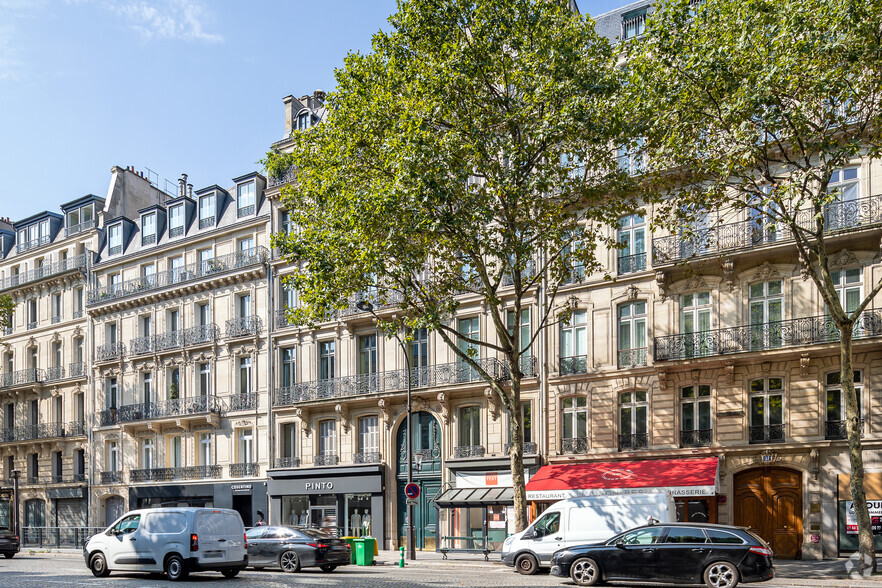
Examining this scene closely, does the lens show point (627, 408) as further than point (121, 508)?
No

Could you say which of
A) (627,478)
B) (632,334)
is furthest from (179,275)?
(627,478)

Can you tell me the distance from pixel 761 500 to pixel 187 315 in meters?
26.8

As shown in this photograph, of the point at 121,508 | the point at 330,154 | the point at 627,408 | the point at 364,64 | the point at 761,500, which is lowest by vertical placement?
the point at 121,508

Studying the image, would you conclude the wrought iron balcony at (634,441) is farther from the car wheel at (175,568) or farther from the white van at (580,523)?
the car wheel at (175,568)

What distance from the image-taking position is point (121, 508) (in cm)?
4338

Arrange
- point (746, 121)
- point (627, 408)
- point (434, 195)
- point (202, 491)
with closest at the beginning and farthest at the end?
point (746, 121) < point (434, 195) < point (627, 408) < point (202, 491)

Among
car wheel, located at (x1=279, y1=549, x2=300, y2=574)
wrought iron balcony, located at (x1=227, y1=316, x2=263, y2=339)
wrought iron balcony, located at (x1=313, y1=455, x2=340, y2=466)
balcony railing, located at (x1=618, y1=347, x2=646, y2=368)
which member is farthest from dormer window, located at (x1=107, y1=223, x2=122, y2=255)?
balcony railing, located at (x1=618, y1=347, x2=646, y2=368)

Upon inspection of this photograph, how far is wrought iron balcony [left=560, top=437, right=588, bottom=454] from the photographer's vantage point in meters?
29.8

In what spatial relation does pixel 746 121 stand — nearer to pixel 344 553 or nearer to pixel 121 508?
pixel 344 553

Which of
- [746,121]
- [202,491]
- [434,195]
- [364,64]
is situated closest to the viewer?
[746,121]

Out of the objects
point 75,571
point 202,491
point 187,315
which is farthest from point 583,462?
point 187,315

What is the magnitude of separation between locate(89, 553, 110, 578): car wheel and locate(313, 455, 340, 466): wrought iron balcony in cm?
1522

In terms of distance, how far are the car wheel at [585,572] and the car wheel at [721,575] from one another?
2.16 metres

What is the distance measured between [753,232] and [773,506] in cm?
804
